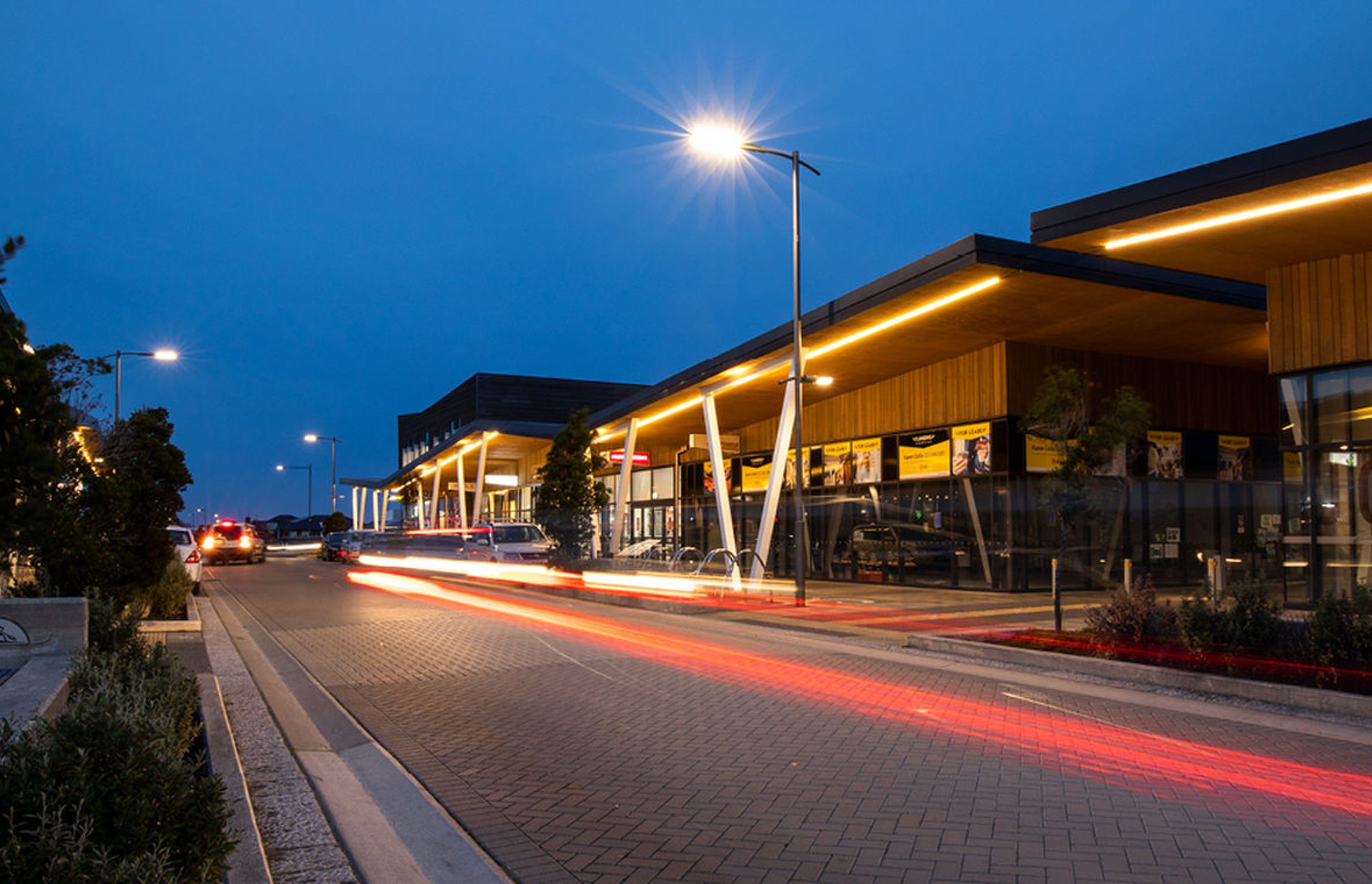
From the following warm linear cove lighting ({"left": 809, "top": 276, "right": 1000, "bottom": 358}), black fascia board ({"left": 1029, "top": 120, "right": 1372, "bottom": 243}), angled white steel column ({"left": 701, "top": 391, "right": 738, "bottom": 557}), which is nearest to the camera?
black fascia board ({"left": 1029, "top": 120, "right": 1372, "bottom": 243})

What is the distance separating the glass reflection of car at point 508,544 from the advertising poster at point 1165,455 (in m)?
17.1

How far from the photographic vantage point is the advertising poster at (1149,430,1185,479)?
25983 millimetres

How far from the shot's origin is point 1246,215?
14.0 metres

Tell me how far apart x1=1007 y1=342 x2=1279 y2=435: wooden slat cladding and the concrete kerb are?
11109 mm

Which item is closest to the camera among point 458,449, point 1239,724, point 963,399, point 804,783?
point 804,783

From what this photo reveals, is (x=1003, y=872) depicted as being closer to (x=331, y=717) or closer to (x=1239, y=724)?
(x=1239, y=724)

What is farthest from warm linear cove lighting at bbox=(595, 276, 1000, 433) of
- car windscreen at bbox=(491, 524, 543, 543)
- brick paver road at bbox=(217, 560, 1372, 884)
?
brick paver road at bbox=(217, 560, 1372, 884)

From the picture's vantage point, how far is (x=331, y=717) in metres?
9.61

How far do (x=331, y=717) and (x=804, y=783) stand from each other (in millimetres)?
4972

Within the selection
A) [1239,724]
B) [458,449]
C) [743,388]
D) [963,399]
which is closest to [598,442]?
[458,449]

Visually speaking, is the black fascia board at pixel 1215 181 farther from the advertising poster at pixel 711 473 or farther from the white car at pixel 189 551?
the advertising poster at pixel 711 473

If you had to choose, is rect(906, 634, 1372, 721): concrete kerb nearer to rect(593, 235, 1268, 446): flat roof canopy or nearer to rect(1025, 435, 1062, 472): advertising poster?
rect(593, 235, 1268, 446): flat roof canopy

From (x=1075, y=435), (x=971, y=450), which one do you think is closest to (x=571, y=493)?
(x=971, y=450)

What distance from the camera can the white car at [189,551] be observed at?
25.0 m
